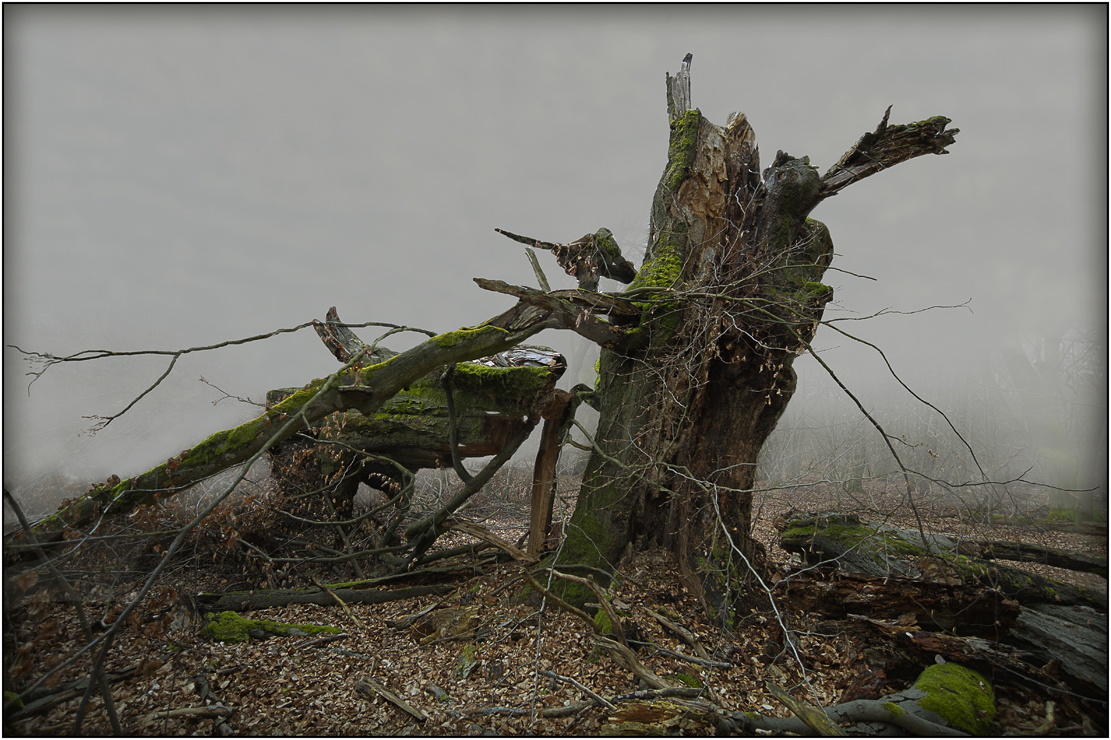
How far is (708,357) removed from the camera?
13.3 feet

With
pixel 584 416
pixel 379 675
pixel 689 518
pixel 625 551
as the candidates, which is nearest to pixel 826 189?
pixel 689 518

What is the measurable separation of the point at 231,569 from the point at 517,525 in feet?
16.1

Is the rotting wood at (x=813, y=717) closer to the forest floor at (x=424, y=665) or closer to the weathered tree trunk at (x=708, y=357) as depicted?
the forest floor at (x=424, y=665)

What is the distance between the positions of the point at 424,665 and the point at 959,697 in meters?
3.82

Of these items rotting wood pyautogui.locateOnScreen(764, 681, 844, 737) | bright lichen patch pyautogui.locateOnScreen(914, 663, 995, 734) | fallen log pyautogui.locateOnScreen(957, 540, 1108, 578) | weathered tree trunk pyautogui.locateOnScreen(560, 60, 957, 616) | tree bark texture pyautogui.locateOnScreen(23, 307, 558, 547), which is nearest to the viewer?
rotting wood pyautogui.locateOnScreen(764, 681, 844, 737)

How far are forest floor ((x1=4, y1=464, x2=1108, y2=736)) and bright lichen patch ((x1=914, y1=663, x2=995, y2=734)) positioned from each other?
0.51ft

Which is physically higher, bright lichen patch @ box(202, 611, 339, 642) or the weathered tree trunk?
the weathered tree trunk

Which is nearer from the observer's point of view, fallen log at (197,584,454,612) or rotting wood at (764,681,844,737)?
rotting wood at (764,681,844,737)

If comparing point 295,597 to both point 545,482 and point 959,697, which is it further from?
point 959,697

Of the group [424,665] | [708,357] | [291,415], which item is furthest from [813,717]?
[291,415]

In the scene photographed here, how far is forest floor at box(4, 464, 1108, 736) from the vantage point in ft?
9.61

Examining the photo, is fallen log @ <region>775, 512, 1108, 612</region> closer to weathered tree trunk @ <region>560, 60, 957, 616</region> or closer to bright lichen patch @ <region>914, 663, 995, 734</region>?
bright lichen patch @ <region>914, 663, 995, 734</region>

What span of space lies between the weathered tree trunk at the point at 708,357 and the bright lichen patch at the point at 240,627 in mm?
2411

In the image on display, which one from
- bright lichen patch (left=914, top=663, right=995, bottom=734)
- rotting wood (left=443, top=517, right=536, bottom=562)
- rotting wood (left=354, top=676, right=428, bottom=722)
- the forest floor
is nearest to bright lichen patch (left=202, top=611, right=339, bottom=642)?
the forest floor
